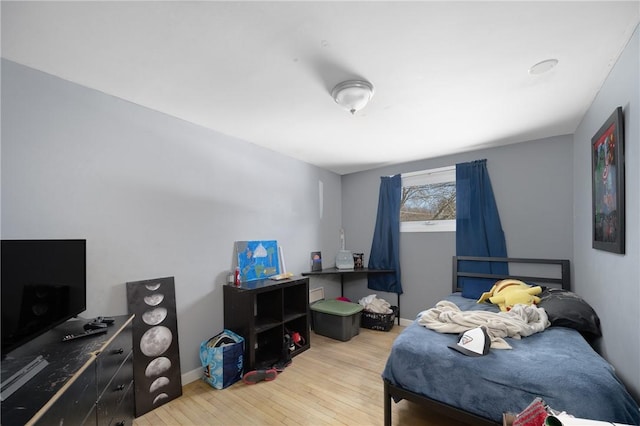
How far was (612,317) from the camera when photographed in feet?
5.55

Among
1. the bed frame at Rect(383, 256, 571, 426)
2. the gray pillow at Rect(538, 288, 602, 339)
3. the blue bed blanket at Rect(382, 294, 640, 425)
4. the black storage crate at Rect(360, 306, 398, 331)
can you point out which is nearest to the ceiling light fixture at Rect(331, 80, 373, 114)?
the blue bed blanket at Rect(382, 294, 640, 425)

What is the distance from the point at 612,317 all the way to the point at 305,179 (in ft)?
10.9

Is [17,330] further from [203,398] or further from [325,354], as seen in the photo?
[325,354]

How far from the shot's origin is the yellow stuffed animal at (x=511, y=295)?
2461 millimetres

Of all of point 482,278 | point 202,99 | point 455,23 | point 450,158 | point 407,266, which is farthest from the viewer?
point 407,266

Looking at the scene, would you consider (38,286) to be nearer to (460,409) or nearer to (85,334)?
(85,334)

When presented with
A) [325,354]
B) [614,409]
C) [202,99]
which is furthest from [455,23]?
[325,354]

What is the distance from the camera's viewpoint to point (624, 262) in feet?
4.91

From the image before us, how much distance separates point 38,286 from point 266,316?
2.09 meters

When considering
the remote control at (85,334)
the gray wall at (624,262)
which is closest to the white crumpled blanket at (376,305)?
the gray wall at (624,262)

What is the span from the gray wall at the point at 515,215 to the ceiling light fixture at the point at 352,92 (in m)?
2.26

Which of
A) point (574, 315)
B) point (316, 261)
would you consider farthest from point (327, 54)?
point (316, 261)

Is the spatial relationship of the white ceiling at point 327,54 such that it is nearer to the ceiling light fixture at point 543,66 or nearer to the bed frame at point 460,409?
the ceiling light fixture at point 543,66

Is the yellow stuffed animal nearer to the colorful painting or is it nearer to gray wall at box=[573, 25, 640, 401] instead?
gray wall at box=[573, 25, 640, 401]
